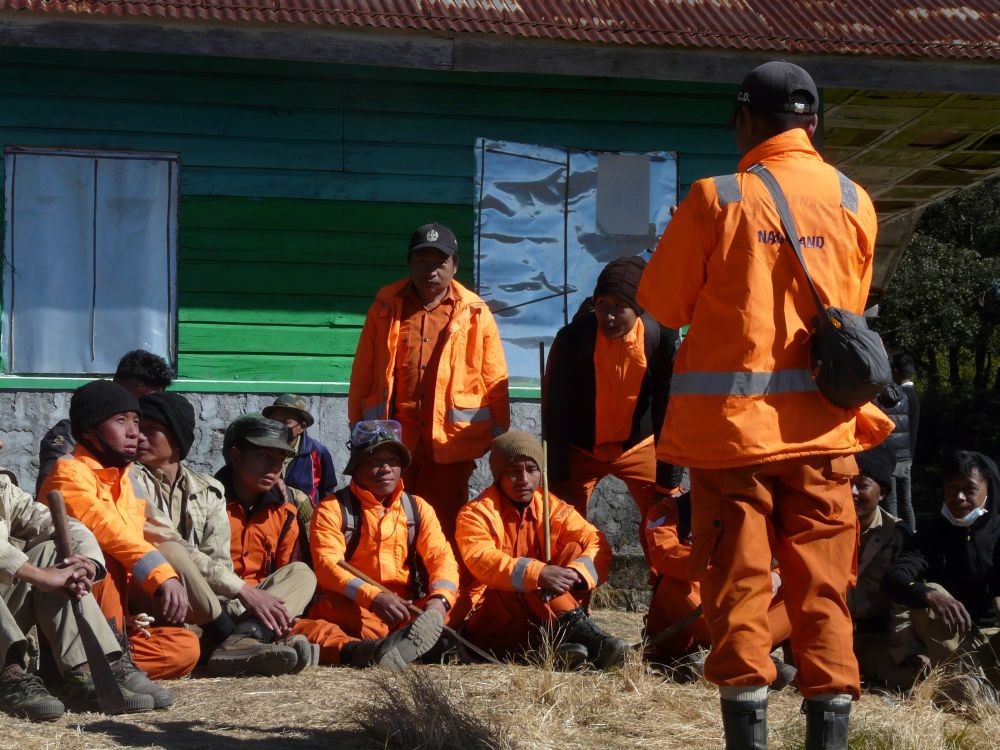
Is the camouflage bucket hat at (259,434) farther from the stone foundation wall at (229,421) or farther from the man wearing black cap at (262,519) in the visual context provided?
the stone foundation wall at (229,421)

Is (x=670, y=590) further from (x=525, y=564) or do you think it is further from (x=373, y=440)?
(x=373, y=440)

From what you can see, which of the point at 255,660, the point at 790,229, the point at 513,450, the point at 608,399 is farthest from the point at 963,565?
the point at 255,660

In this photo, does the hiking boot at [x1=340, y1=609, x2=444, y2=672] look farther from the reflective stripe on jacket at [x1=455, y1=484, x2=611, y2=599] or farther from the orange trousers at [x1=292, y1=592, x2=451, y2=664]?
the reflective stripe on jacket at [x1=455, y1=484, x2=611, y2=599]

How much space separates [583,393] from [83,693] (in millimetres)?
2766

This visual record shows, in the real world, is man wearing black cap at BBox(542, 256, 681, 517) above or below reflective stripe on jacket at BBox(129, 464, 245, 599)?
above

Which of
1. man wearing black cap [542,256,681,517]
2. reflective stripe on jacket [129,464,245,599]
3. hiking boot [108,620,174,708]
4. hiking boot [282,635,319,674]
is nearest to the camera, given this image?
hiking boot [108,620,174,708]

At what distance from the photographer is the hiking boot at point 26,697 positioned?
454 centimetres

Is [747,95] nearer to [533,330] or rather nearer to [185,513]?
[185,513]

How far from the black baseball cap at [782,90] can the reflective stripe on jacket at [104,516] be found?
2833 millimetres

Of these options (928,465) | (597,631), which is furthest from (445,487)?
(928,465)

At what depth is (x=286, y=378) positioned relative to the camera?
8.27m

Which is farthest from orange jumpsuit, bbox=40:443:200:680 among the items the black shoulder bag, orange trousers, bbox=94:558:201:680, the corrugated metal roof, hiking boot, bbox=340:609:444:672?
the corrugated metal roof

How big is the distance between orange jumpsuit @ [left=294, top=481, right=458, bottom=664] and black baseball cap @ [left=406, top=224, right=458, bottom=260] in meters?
1.16

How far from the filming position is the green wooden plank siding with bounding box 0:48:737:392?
808 centimetres
